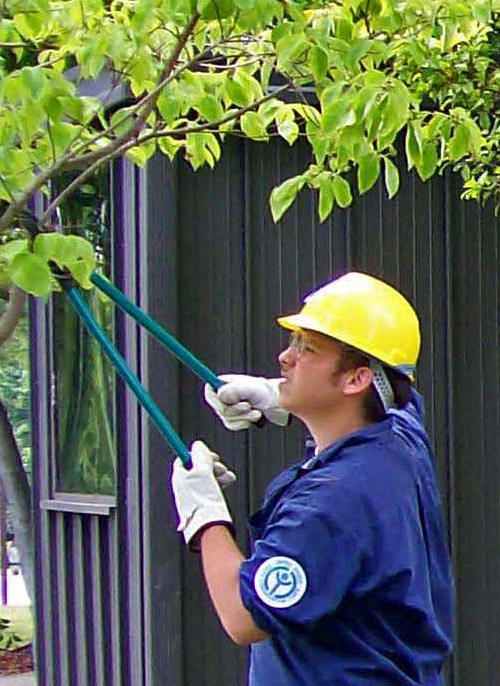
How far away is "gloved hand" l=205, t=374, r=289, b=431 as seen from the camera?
384 cm

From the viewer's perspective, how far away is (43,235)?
2.83m

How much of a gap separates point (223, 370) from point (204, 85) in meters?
2.75

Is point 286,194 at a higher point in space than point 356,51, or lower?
lower

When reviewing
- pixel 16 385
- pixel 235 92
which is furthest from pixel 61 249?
pixel 16 385

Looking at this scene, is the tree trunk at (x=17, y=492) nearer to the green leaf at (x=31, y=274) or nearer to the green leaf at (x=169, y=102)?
the green leaf at (x=169, y=102)

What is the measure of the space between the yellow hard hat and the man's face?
0.03 meters

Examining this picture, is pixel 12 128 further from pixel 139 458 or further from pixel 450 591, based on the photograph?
pixel 139 458

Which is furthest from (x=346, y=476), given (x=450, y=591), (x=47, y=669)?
(x=47, y=669)

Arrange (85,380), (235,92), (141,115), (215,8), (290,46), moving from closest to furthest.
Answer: (215,8) < (290,46) < (141,115) < (235,92) < (85,380)

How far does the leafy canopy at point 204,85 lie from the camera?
3.07 m

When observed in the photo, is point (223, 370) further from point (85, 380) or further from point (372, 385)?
point (372, 385)

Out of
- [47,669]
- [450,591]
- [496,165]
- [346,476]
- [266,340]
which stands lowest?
[47,669]

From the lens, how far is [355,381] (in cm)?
325

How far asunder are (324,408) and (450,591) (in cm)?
54
